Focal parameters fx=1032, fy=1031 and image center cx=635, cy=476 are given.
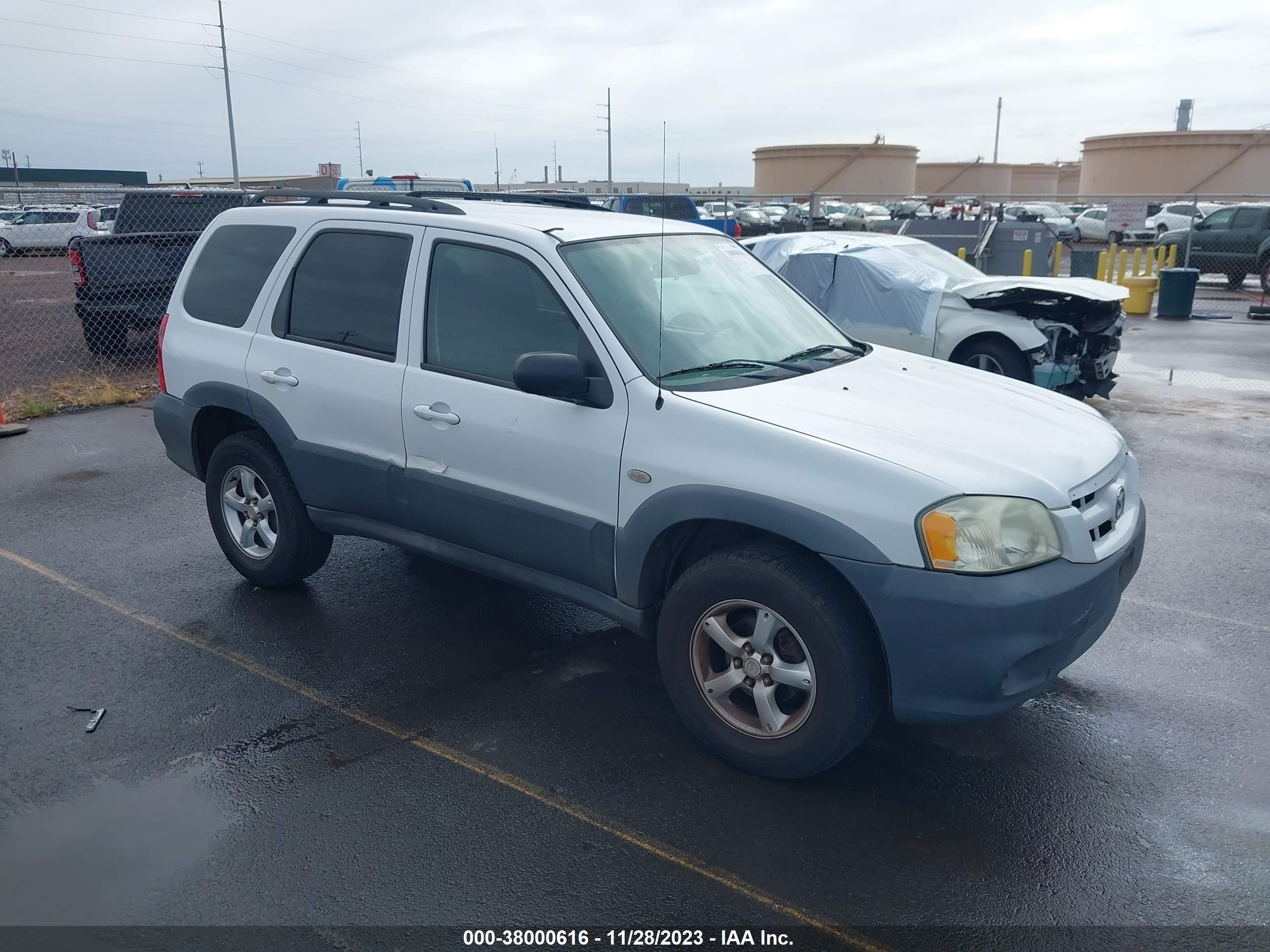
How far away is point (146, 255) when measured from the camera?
38.9 ft

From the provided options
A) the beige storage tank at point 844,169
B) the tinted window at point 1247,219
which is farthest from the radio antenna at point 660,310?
the beige storage tank at point 844,169

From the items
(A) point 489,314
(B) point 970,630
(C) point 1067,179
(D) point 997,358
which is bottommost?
(D) point 997,358

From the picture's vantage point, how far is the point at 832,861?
3.24 m

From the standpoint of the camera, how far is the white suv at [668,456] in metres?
3.29

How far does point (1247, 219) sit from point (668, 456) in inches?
928

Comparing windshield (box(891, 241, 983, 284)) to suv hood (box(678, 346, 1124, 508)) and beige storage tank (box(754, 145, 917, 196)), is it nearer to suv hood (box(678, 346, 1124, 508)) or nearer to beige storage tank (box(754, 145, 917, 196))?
suv hood (box(678, 346, 1124, 508))

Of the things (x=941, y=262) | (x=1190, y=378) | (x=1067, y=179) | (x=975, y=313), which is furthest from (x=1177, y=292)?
(x=1067, y=179)

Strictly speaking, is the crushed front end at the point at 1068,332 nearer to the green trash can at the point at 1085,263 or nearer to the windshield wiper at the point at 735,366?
the windshield wiper at the point at 735,366

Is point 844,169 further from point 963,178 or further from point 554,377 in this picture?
point 554,377

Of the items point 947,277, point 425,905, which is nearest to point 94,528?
point 425,905

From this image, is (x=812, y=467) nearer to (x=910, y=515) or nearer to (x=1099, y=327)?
(x=910, y=515)

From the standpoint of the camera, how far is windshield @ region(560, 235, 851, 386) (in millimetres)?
3996

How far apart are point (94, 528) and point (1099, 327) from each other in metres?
8.36

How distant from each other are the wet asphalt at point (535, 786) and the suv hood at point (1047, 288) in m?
3.91
